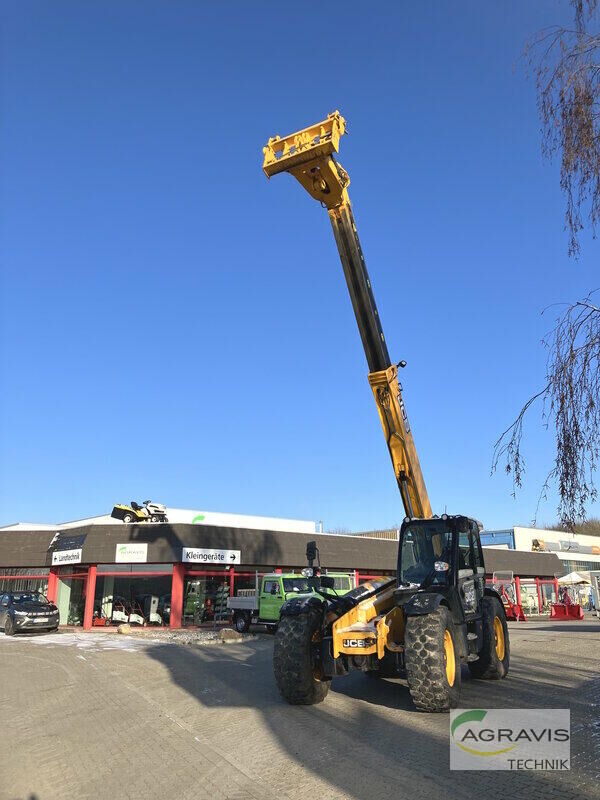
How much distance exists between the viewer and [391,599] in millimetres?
9188

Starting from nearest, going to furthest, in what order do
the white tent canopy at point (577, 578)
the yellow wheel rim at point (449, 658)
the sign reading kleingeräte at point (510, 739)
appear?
1. the sign reading kleingeräte at point (510, 739)
2. the yellow wheel rim at point (449, 658)
3. the white tent canopy at point (577, 578)

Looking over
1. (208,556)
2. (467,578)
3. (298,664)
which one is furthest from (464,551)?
(208,556)

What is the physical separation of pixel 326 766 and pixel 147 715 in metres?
3.58

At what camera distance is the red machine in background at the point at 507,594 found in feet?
96.8

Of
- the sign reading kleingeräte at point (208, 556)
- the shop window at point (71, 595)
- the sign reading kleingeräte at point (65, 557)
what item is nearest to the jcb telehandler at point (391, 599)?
the sign reading kleingeräte at point (208, 556)

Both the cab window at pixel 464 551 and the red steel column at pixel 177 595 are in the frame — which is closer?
the cab window at pixel 464 551

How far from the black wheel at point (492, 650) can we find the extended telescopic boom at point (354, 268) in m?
2.04

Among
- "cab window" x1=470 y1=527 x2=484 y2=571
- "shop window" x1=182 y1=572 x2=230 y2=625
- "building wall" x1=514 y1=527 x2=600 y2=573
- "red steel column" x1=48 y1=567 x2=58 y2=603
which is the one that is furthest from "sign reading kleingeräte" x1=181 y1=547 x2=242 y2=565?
"building wall" x1=514 y1=527 x2=600 y2=573

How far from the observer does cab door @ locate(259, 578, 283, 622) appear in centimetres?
2086

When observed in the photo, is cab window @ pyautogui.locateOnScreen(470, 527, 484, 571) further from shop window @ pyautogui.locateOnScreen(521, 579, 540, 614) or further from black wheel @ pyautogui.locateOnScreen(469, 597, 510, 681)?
shop window @ pyautogui.locateOnScreen(521, 579, 540, 614)

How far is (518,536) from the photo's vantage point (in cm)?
5403

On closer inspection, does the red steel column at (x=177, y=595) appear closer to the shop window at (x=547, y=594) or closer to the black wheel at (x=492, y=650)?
the black wheel at (x=492, y=650)

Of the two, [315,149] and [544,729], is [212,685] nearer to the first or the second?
[544,729]

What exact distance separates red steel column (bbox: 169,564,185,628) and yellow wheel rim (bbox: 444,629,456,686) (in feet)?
67.2
